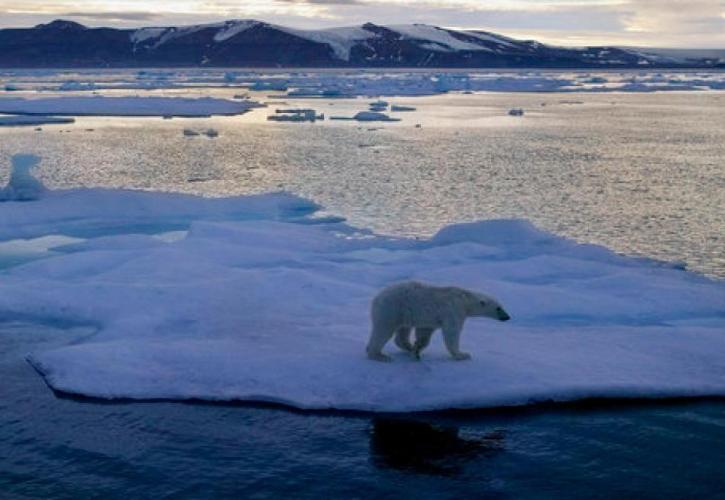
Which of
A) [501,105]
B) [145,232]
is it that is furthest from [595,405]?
[501,105]

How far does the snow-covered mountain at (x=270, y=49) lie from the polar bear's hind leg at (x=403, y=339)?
13121 cm

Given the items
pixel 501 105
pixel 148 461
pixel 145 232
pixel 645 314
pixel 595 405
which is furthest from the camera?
pixel 501 105

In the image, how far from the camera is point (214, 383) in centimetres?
715

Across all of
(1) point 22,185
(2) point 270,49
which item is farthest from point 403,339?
Result: (2) point 270,49

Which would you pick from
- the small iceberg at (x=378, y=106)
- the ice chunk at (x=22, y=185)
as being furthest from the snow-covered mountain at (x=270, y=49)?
the ice chunk at (x=22, y=185)

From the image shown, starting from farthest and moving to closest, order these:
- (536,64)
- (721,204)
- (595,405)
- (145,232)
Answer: (536,64) → (721,204) → (145,232) → (595,405)

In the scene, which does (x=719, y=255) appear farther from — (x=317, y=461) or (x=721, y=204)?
(x=317, y=461)

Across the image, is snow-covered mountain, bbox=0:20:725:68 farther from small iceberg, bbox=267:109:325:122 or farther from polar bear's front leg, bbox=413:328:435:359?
polar bear's front leg, bbox=413:328:435:359

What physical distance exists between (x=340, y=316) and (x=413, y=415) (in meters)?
2.30

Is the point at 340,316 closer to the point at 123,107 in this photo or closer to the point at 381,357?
the point at 381,357

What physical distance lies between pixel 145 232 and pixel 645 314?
8.43 meters

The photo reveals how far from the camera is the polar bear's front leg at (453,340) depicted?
7164mm

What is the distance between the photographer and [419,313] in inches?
277

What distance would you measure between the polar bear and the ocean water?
2.37ft
